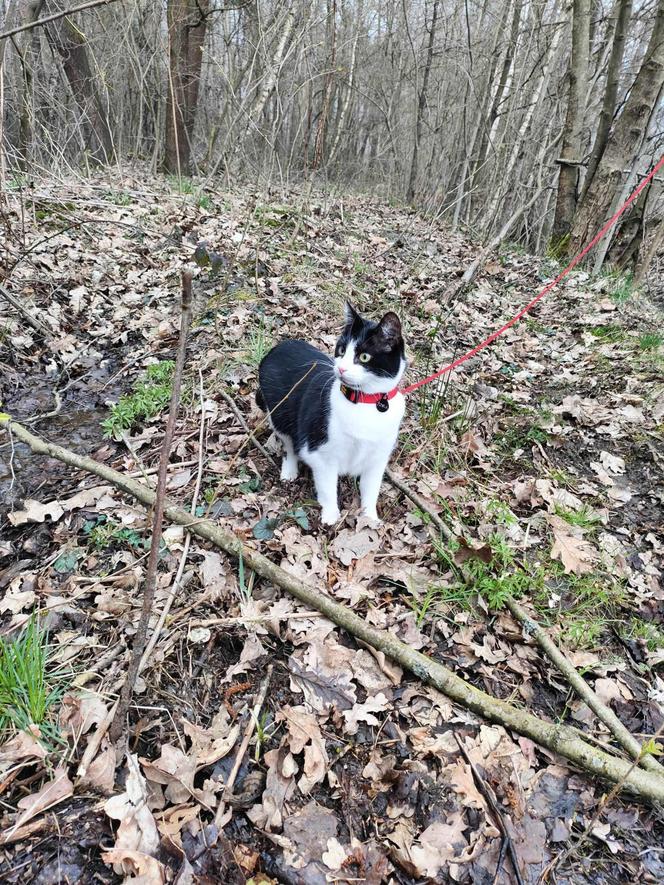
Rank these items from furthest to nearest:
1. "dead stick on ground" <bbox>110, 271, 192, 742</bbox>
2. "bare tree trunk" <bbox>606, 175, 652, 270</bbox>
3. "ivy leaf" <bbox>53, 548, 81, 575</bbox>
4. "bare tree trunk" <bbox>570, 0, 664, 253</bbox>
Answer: "bare tree trunk" <bbox>606, 175, 652, 270</bbox> → "bare tree trunk" <bbox>570, 0, 664, 253</bbox> → "ivy leaf" <bbox>53, 548, 81, 575</bbox> → "dead stick on ground" <bbox>110, 271, 192, 742</bbox>

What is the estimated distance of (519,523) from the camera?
9.32ft

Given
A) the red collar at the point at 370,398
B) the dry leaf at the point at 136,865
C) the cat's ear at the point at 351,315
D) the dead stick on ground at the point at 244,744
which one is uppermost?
the cat's ear at the point at 351,315

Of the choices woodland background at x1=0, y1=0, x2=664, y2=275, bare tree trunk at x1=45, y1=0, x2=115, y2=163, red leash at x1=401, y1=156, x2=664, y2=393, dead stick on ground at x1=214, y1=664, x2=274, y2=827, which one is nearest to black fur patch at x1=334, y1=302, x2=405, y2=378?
red leash at x1=401, y1=156, x2=664, y2=393

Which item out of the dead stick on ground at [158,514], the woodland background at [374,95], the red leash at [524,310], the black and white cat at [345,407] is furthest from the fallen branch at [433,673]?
the woodland background at [374,95]

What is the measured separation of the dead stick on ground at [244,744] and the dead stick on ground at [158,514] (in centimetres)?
41

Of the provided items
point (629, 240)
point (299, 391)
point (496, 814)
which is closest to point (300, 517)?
point (299, 391)

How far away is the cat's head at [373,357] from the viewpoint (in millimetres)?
2449

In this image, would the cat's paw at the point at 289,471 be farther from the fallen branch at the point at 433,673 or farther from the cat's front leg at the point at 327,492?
the fallen branch at the point at 433,673

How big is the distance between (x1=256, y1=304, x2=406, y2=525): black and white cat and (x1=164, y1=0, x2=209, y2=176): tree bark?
6.34 m

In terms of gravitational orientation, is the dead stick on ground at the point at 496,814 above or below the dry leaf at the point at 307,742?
below

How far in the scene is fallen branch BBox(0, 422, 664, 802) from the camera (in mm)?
1691

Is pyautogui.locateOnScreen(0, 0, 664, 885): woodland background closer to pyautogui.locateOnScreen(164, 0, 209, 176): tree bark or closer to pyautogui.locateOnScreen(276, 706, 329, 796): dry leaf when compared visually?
pyautogui.locateOnScreen(276, 706, 329, 796): dry leaf

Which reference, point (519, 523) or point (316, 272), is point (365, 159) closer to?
point (316, 272)

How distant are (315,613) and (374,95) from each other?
47.5 ft
